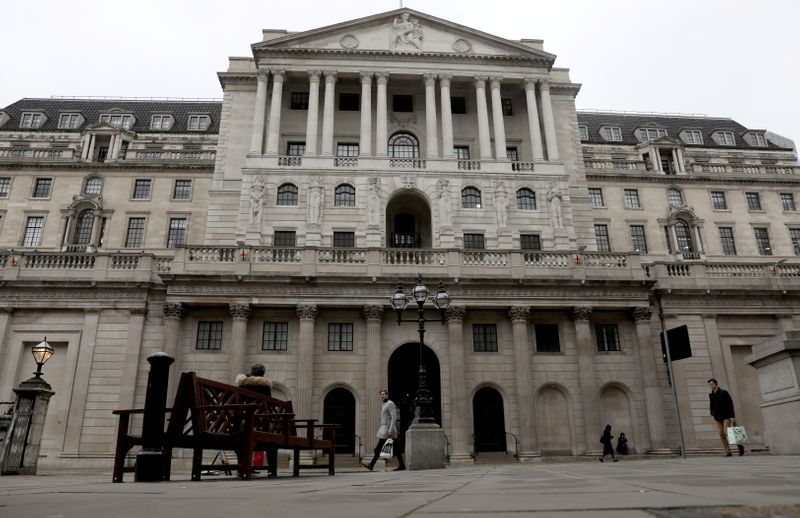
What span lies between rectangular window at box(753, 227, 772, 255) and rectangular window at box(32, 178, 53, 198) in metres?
62.9

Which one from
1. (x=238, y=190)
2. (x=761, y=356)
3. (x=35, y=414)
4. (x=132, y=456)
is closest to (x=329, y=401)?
(x=132, y=456)

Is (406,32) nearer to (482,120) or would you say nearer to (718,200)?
(482,120)

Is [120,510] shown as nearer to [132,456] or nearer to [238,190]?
[132,456]

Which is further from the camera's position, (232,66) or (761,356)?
(232,66)

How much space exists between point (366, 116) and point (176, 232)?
20.3 meters

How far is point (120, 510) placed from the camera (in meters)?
4.11

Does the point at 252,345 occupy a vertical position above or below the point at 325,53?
below

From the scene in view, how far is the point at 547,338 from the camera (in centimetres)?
3014

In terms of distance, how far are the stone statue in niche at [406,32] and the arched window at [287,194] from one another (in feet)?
43.3

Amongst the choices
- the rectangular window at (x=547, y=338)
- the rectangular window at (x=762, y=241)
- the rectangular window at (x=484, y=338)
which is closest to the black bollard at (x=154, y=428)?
the rectangular window at (x=484, y=338)

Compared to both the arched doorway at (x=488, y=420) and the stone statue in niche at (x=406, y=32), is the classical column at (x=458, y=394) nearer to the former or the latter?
the arched doorway at (x=488, y=420)

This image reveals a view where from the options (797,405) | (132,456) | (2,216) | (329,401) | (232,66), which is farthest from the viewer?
(2,216)

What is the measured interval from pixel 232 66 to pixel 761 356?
1533 inches

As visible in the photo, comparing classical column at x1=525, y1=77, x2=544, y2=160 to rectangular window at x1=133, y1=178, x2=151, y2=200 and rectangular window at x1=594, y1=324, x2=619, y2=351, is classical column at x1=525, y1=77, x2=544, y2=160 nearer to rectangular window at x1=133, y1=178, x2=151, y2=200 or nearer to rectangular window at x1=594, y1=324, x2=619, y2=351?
rectangular window at x1=594, y1=324, x2=619, y2=351
